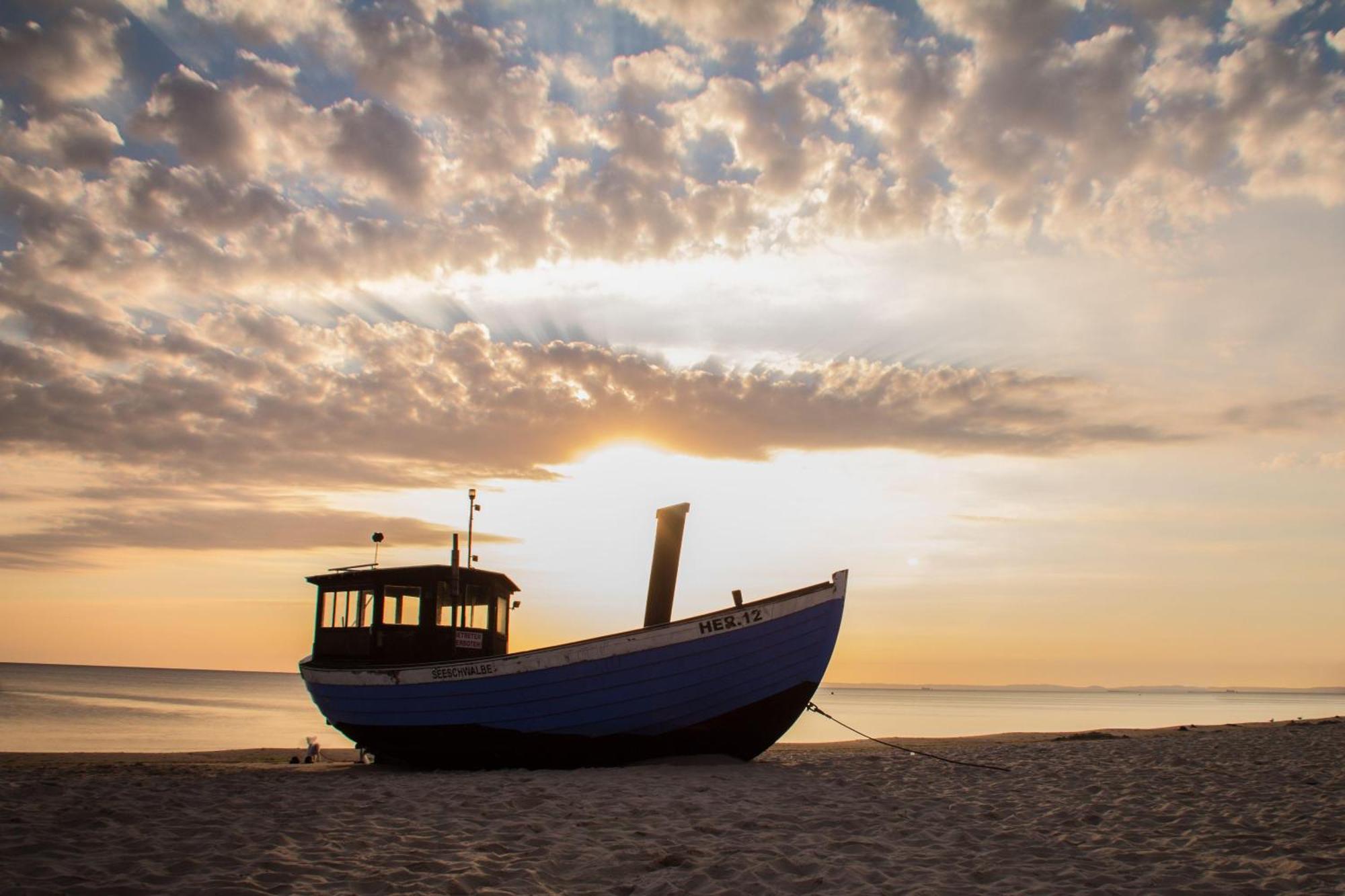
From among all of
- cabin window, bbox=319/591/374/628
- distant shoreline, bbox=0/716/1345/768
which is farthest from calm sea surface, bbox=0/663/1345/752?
cabin window, bbox=319/591/374/628

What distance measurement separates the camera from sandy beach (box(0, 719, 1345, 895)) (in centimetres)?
582

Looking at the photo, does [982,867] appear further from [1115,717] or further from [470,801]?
[1115,717]

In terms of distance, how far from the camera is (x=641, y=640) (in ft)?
41.2


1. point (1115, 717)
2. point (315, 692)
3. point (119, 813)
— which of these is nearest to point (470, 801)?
point (119, 813)

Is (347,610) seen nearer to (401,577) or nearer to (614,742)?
(401,577)

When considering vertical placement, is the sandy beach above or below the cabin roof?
below

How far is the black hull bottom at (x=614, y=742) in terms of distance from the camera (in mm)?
13008

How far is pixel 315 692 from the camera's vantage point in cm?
1612

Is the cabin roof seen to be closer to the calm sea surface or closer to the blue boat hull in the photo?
the blue boat hull

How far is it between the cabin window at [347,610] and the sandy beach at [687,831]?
360cm

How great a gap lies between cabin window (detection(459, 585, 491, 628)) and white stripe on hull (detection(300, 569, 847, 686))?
6.72ft

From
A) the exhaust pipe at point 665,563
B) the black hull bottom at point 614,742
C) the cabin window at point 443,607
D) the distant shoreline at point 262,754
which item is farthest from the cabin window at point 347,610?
Result: the exhaust pipe at point 665,563

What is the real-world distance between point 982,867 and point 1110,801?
4.16 m

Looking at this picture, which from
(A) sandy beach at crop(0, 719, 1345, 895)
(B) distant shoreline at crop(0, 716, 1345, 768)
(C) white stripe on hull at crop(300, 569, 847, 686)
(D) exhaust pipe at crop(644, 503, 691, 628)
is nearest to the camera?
(A) sandy beach at crop(0, 719, 1345, 895)
